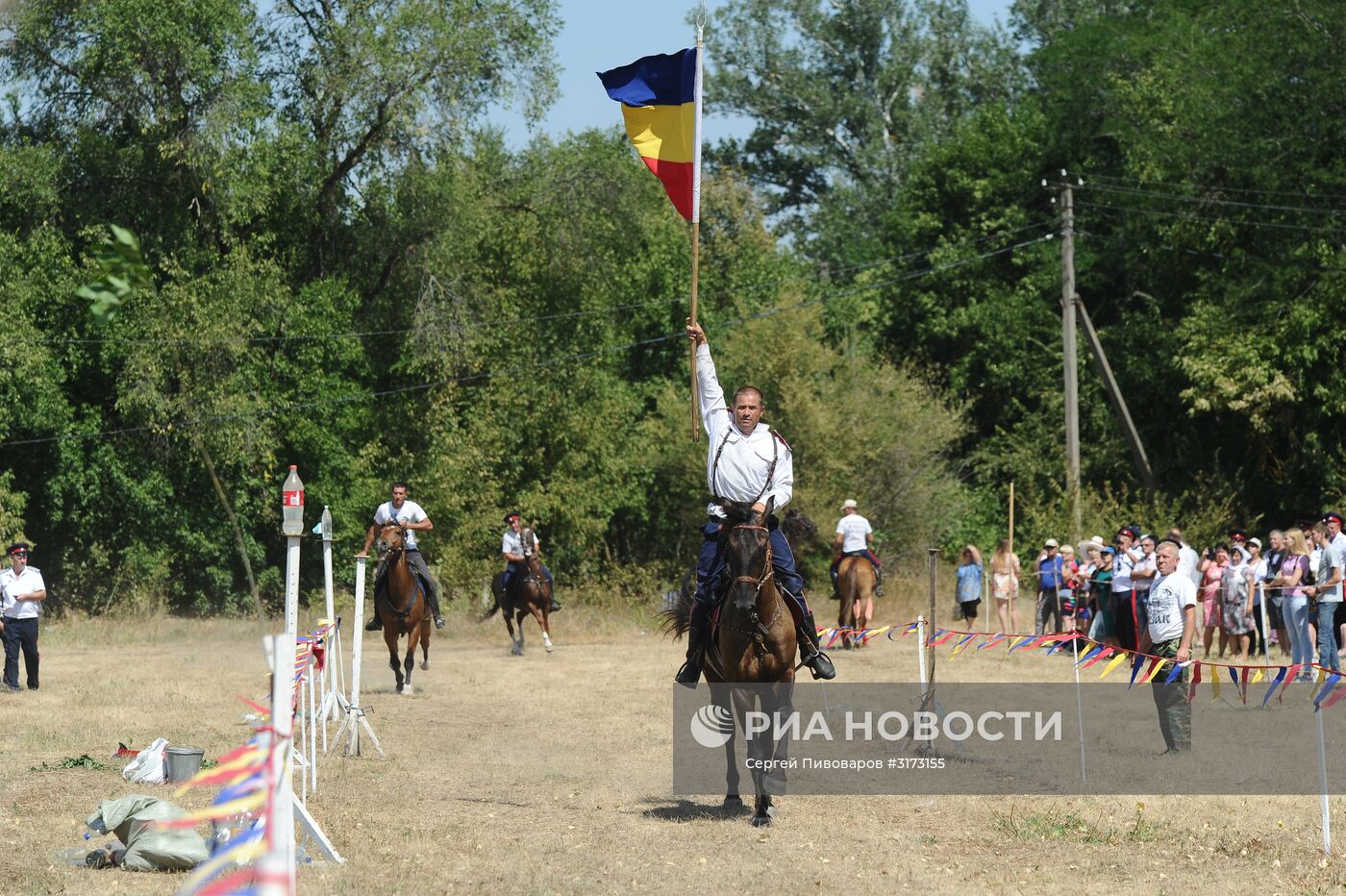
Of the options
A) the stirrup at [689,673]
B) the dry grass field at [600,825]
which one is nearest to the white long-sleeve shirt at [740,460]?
the stirrup at [689,673]

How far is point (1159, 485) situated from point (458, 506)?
18878mm

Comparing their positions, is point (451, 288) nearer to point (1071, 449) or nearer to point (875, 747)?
point (1071, 449)

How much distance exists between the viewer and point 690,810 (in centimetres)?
1096

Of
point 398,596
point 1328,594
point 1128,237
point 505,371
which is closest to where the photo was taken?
point 1328,594

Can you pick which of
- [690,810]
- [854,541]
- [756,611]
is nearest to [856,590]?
[854,541]

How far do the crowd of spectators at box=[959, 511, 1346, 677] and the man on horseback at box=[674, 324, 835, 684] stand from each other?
135 inches

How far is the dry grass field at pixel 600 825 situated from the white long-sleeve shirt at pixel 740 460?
213cm

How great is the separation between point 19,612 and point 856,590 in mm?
12472

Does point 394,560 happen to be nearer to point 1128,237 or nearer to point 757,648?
point 757,648

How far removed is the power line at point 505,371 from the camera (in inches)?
1314

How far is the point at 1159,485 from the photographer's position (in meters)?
42.1

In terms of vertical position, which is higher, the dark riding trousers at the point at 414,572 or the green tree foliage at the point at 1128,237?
the green tree foliage at the point at 1128,237

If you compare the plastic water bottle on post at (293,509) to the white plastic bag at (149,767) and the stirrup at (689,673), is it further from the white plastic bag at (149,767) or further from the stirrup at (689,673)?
the white plastic bag at (149,767)

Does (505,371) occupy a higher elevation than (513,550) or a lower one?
higher
